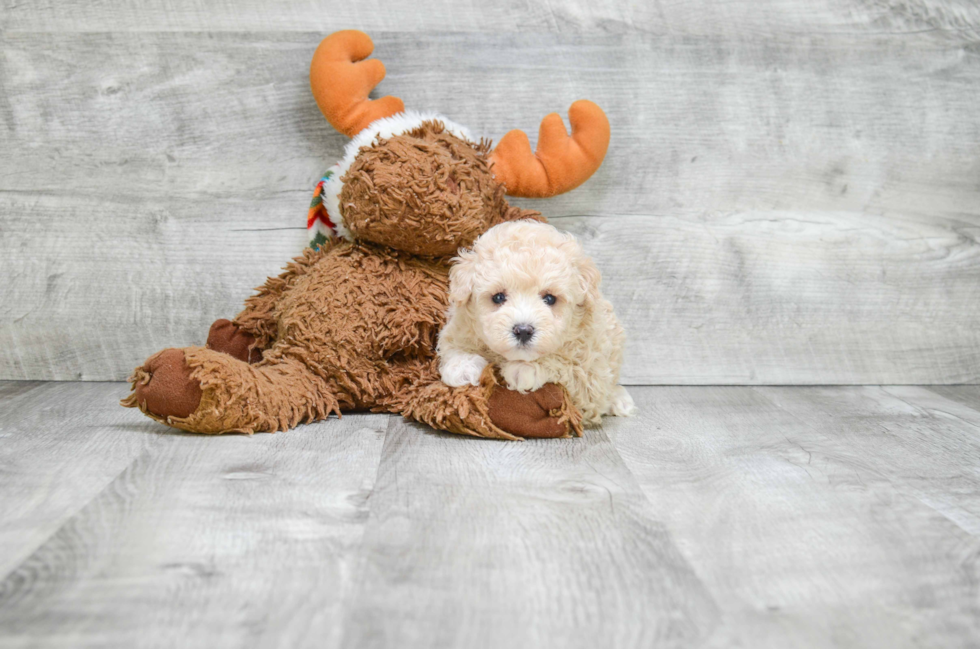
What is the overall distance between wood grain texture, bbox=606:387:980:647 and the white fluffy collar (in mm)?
556

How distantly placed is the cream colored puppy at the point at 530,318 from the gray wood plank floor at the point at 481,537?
0.31 feet

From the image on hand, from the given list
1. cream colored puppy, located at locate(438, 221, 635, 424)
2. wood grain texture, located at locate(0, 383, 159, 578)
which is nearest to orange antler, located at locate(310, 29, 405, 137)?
cream colored puppy, located at locate(438, 221, 635, 424)

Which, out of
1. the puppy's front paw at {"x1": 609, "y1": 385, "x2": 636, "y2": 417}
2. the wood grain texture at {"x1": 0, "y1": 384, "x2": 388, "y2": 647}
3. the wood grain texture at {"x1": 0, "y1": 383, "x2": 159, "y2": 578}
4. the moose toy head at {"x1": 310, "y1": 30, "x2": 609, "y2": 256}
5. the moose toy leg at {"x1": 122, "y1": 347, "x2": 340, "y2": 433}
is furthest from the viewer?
the puppy's front paw at {"x1": 609, "y1": 385, "x2": 636, "y2": 417}

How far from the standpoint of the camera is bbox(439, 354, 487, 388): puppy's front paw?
109 centimetres

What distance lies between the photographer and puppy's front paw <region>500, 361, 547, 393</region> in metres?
1.07

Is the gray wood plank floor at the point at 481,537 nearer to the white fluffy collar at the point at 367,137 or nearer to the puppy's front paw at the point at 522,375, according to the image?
the puppy's front paw at the point at 522,375

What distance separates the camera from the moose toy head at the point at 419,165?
1.13 meters

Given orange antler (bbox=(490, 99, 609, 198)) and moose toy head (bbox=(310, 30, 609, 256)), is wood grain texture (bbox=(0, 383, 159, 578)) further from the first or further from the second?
orange antler (bbox=(490, 99, 609, 198))

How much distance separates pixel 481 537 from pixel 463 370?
14.9 inches

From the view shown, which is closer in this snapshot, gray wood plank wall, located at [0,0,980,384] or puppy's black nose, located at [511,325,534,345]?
puppy's black nose, located at [511,325,534,345]

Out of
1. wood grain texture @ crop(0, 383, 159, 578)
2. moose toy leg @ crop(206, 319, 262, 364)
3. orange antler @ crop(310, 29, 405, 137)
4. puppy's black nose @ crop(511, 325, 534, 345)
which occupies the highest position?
orange antler @ crop(310, 29, 405, 137)

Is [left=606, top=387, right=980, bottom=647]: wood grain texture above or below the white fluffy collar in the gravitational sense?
below

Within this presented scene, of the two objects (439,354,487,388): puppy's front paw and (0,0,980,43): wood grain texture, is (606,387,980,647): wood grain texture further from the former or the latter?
(0,0,980,43): wood grain texture

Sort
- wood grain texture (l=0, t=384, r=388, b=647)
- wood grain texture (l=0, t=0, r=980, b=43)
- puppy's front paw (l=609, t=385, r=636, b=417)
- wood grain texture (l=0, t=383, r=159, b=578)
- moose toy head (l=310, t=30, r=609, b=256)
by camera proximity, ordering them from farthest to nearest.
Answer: wood grain texture (l=0, t=0, r=980, b=43) < puppy's front paw (l=609, t=385, r=636, b=417) < moose toy head (l=310, t=30, r=609, b=256) < wood grain texture (l=0, t=383, r=159, b=578) < wood grain texture (l=0, t=384, r=388, b=647)
